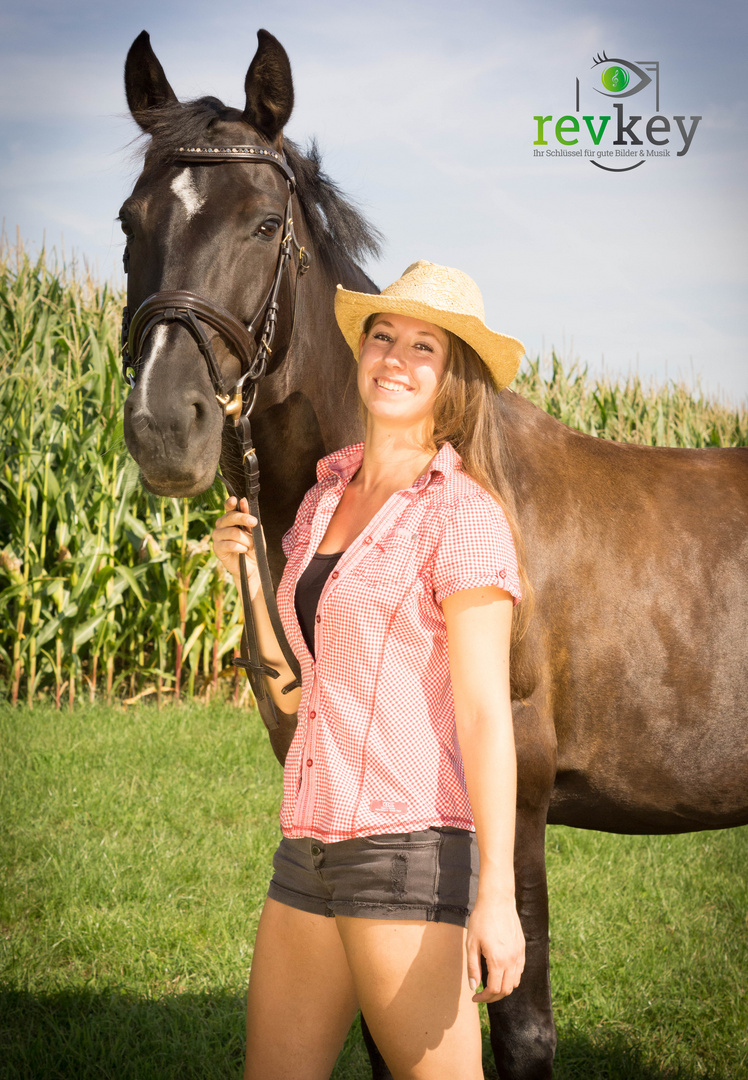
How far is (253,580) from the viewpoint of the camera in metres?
1.94

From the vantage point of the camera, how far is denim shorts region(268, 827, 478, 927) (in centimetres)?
142

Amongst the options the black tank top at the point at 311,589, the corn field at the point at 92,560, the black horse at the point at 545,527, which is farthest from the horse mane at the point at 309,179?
the corn field at the point at 92,560

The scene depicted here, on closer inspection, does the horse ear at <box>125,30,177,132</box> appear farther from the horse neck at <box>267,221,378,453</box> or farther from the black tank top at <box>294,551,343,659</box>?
the black tank top at <box>294,551,343,659</box>

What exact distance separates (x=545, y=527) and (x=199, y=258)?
119 centimetres

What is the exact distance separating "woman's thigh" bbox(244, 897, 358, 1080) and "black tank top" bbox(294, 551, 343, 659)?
540mm

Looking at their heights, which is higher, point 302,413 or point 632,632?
point 302,413

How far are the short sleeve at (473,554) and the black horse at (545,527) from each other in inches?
22.7

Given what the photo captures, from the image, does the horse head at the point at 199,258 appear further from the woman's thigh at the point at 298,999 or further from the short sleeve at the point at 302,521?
the woman's thigh at the point at 298,999

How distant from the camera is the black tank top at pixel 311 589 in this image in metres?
1.70

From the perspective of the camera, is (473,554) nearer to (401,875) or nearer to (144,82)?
(401,875)

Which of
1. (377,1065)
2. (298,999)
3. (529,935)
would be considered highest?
(298,999)

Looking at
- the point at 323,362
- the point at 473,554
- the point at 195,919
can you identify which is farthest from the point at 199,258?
the point at 195,919

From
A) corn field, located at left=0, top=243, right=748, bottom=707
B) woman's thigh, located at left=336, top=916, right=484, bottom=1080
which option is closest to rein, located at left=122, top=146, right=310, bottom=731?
woman's thigh, located at left=336, top=916, right=484, bottom=1080

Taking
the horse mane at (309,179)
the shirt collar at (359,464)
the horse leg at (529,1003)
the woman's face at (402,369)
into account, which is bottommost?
the horse leg at (529,1003)
